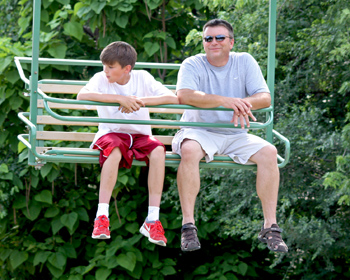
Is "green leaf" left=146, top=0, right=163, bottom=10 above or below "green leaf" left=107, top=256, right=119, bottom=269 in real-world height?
above

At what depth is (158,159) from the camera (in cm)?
437

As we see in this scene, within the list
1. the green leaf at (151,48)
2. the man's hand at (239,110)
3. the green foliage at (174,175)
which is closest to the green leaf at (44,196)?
the green foliage at (174,175)

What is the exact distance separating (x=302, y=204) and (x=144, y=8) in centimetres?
278

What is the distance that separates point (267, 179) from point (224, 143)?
1.21 ft

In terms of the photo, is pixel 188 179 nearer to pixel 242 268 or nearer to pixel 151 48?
pixel 151 48

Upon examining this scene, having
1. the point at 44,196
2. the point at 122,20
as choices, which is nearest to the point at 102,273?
the point at 44,196

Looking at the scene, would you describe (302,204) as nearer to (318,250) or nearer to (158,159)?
(318,250)

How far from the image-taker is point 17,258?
8.23m

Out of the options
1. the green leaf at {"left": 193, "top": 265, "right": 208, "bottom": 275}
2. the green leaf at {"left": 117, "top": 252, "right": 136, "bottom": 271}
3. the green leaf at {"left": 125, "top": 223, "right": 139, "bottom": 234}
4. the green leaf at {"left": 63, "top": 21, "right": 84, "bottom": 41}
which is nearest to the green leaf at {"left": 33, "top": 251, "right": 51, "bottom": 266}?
the green leaf at {"left": 117, "top": 252, "right": 136, "bottom": 271}

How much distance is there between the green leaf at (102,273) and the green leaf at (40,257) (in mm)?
689

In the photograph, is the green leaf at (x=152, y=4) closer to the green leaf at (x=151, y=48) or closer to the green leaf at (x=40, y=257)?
the green leaf at (x=151, y=48)

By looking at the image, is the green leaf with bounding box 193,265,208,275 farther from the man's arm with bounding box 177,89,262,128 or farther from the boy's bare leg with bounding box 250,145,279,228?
the man's arm with bounding box 177,89,262,128

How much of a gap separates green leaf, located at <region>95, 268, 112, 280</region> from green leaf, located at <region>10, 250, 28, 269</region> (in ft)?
3.09

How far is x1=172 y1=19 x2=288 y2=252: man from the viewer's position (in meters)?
4.31
